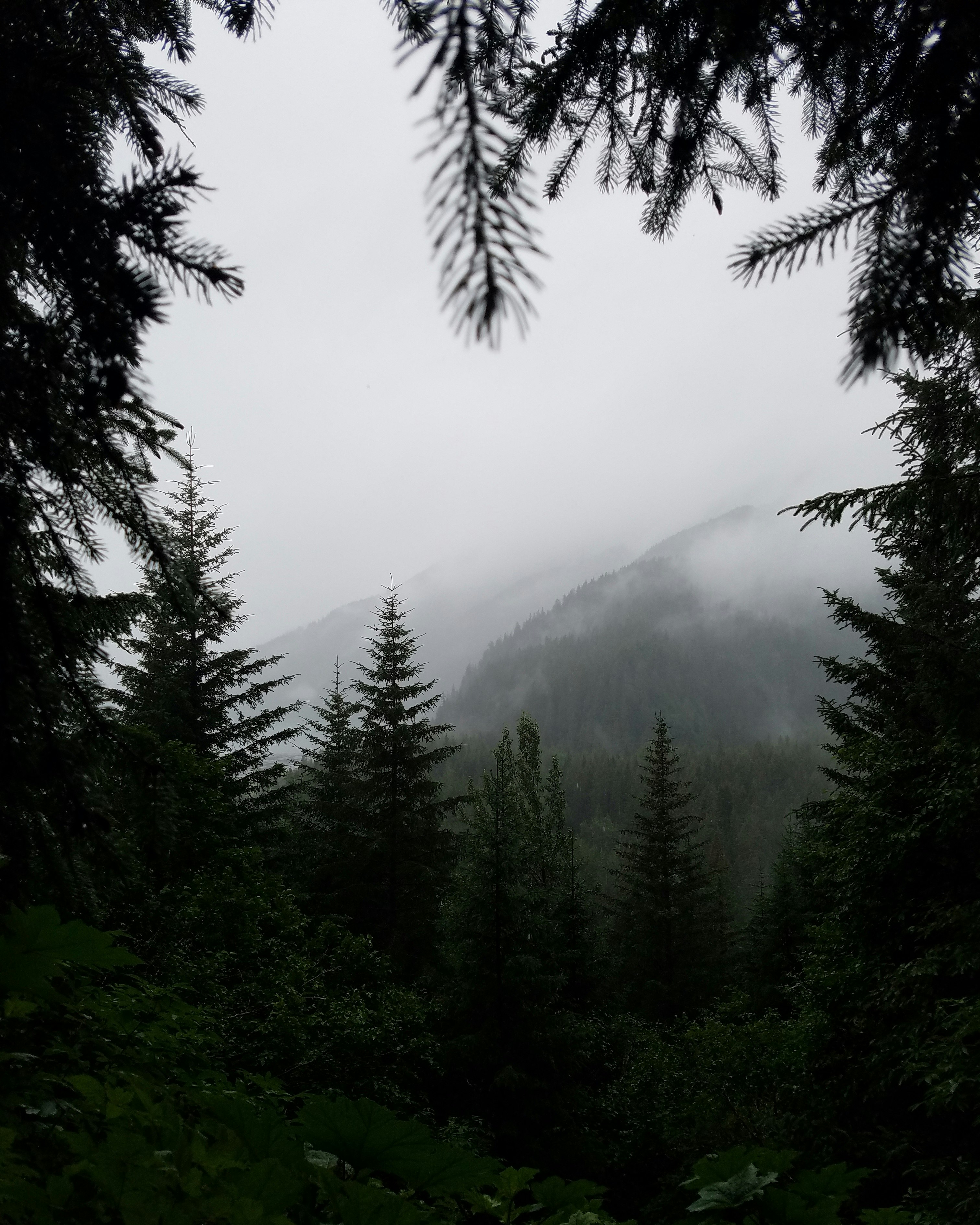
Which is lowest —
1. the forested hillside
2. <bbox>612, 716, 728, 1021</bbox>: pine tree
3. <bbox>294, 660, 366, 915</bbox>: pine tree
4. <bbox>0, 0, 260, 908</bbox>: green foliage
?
the forested hillside

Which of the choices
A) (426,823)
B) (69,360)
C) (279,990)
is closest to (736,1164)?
(69,360)

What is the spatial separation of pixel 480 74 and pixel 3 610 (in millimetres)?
1647

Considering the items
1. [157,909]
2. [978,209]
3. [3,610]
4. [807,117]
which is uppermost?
[807,117]

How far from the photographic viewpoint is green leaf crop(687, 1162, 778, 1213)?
1.57 m

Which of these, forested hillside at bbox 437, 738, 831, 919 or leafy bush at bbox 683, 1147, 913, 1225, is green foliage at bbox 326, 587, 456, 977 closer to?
leafy bush at bbox 683, 1147, 913, 1225

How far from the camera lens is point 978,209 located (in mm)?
1540

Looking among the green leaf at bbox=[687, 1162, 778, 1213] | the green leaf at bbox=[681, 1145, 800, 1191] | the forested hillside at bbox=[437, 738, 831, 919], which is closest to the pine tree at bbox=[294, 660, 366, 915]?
the green leaf at bbox=[681, 1145, 800, 1191]

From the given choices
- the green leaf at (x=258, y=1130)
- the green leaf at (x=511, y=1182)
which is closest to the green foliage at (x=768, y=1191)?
the green leaf at (x=511, y=1182)

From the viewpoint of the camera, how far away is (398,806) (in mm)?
17797

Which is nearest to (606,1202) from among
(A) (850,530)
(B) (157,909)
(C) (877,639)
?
(B) (157,909)

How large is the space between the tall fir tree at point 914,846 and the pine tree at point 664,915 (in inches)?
631

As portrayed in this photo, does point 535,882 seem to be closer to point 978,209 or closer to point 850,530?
point 850,530

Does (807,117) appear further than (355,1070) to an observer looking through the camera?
No

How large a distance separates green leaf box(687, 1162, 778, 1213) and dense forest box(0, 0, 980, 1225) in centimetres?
1
